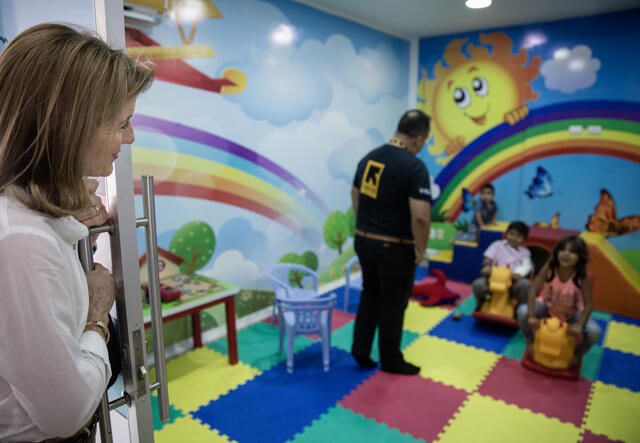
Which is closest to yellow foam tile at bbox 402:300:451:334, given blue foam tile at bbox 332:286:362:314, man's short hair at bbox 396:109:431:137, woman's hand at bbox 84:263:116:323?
blue foam tile at bbox 332:286:362:314

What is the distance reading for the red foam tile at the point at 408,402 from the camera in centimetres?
256

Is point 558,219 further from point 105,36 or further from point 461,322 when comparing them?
point 105,36

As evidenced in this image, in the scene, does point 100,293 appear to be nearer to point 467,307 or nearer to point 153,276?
point 153,276

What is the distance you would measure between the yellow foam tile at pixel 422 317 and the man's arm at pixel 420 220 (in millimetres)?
1367

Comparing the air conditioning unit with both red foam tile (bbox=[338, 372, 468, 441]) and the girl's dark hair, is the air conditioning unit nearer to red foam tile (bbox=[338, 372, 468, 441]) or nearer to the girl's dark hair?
red foam tile (bbox=[338, 372, 468, 441])

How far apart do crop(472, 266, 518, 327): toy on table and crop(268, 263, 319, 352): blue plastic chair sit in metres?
1.51

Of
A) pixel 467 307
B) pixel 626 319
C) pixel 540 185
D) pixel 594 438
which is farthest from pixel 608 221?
pixel 594 438

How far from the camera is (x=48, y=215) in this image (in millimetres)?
→ 804

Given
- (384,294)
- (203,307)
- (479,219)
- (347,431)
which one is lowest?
(347,431)

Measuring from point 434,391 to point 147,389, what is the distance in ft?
7.31

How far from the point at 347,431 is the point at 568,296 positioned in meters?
1.94

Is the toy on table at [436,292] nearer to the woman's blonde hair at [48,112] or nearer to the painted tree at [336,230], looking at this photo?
the painted tree at [336,230]

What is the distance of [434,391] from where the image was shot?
2898 mm

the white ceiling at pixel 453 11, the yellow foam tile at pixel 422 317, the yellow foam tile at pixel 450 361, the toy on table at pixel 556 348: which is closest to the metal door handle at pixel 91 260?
the yellow foam tile at pixel 450 361
